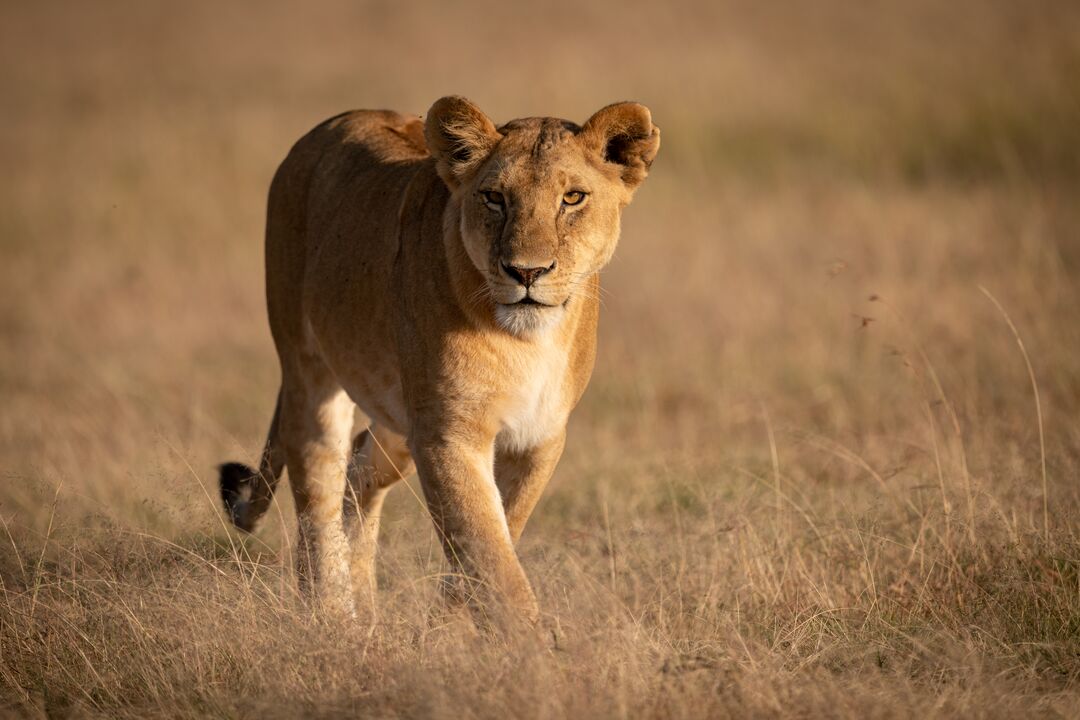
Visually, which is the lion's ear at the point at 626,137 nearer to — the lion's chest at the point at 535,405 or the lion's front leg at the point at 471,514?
the lion's chest at the point at 535,405

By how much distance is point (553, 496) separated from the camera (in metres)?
6.70

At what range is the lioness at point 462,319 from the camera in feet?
13.3

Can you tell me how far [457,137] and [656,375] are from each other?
5.07 metres

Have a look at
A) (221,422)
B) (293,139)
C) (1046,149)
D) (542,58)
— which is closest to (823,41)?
(542,58)

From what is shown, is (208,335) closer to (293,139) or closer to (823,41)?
(293,139)

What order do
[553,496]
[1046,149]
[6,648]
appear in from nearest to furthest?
[6,648], [553,496], [1046,149]

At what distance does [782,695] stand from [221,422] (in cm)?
587

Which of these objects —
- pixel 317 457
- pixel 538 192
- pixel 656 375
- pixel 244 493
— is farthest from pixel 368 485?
pixel 656 375

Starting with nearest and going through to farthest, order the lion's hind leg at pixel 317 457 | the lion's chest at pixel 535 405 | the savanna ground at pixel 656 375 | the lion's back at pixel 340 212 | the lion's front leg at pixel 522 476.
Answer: the savanna ground at pixel 656 375, the lion's chest at pixel 535 405, the lion's front leg at pixel 522 476, the lion's back at pixel 340 212, the lion's hind leg at pixel 317 457

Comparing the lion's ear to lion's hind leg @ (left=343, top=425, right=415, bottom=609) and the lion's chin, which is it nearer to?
the lion's chin

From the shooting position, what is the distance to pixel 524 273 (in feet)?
12.9

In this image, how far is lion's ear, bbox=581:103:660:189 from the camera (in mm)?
4246

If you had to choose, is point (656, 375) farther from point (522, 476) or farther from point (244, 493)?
point (522, 476)

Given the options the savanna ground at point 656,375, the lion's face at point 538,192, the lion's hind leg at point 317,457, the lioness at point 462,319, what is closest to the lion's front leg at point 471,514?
the lioness at point 462,319
